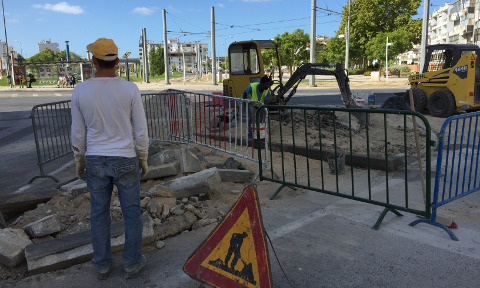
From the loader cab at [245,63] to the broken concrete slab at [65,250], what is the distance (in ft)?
31.9

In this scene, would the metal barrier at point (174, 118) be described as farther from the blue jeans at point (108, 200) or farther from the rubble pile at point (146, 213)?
the blue jeans at point (108, 200)

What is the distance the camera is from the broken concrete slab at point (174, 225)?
3.88 meters

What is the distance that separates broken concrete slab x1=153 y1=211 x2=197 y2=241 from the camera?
12.7ft

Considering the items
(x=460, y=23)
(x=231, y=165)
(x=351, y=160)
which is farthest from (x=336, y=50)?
(x=351, y=160)

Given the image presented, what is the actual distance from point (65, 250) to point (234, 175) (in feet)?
9.09

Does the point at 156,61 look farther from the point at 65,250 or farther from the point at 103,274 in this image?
the point at 103,274

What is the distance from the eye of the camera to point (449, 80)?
1253cm

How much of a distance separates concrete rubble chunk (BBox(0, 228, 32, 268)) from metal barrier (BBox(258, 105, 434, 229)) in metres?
3.05

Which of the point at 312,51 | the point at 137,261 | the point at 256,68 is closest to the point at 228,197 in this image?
the point at 137,261

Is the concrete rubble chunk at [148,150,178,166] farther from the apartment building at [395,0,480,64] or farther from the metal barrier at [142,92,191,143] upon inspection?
the apartment building at [395,0,480,64]

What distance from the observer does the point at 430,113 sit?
13398mm

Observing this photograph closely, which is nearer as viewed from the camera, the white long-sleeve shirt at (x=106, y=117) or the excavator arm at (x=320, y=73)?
the white long-sleeve shirt at (x=106, y=117)

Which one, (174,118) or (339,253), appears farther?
(174,118)

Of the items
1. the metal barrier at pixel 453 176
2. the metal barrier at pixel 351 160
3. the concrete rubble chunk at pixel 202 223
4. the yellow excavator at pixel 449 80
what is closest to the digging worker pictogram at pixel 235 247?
the concrete rubble chunk at pixel 202 223
